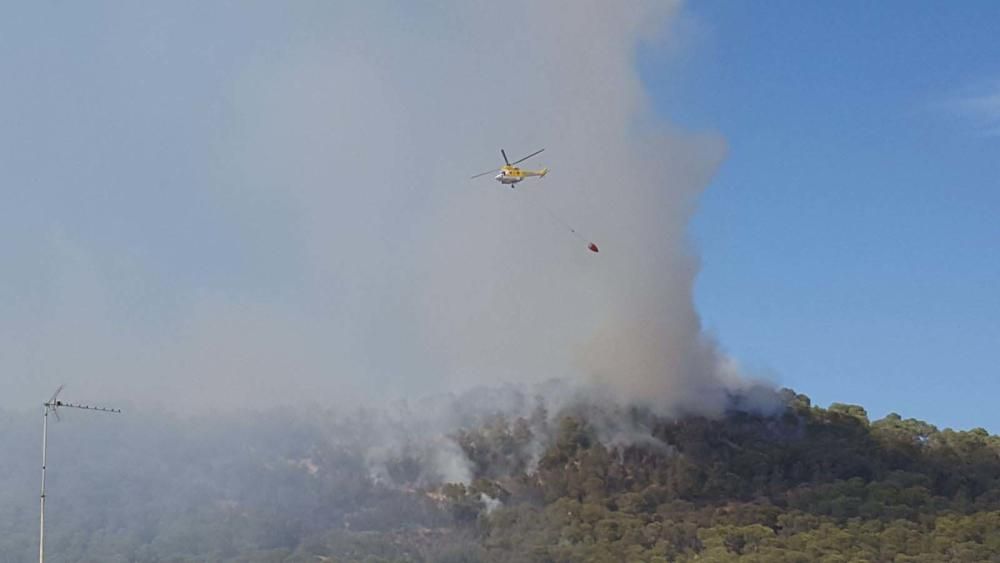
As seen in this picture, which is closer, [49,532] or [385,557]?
[385,557]

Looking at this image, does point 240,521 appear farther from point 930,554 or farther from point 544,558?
point 930,554

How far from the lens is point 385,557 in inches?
6875

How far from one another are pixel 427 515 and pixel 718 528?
113 feet

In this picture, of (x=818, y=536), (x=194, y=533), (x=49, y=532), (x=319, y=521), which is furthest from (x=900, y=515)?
(x=49, y=532)

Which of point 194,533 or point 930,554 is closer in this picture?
point 930,554

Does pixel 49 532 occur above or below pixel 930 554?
above

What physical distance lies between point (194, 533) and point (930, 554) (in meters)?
80.1

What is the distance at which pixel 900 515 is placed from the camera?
623 ft

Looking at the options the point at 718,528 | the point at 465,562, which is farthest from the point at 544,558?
the point at 718,528

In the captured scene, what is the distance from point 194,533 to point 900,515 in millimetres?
79815

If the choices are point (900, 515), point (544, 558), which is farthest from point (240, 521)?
point (900, 515)

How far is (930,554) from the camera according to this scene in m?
175

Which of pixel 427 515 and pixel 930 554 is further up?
pixel 427 515

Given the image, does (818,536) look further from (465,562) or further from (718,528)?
(465,562)
